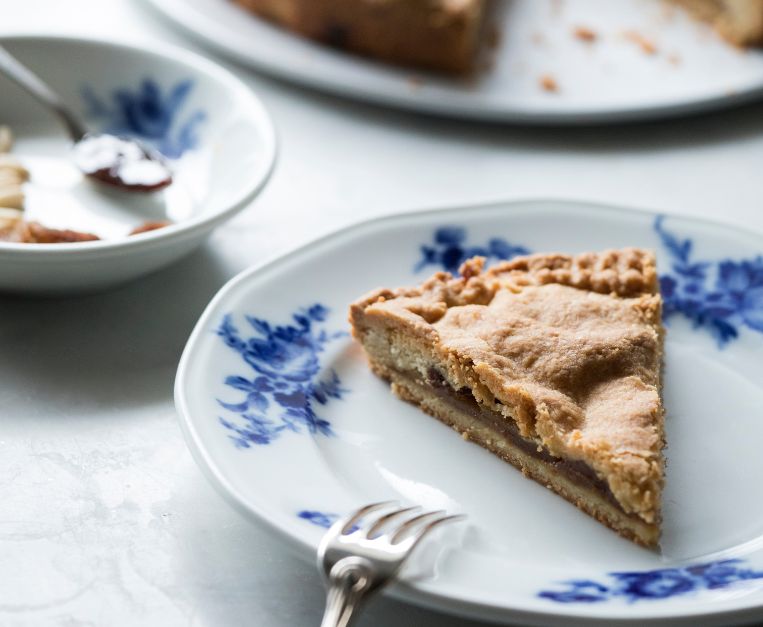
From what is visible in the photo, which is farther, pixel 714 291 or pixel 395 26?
pixel 395 26

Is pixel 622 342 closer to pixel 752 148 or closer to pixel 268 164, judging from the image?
pixel 268 164

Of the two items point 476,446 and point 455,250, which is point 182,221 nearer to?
point 455,250

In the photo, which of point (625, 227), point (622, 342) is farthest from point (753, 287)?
point (622, 342)

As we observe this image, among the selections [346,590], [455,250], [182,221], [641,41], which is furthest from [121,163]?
[641,41]

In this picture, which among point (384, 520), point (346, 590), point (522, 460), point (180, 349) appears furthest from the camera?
point (180, 349)

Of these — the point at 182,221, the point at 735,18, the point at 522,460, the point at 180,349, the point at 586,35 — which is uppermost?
the point at 735,18

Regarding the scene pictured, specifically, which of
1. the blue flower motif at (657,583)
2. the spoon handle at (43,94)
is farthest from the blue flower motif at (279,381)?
the spoon handle at (43,94)
